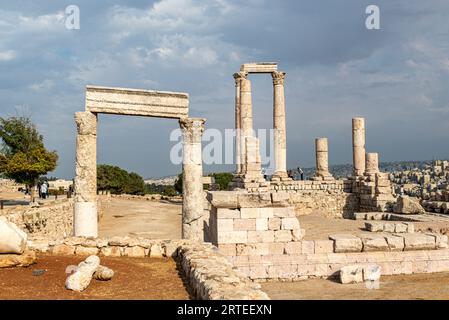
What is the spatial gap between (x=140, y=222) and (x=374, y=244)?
16020 mm

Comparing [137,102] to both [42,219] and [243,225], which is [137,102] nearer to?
[243,225]

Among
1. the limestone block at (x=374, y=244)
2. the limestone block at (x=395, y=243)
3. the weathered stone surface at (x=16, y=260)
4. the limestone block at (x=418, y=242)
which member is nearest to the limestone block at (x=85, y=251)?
the weathered stone surface at (x=16, y=260)

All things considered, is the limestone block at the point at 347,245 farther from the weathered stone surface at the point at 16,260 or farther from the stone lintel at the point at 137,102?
the weathered stone surface at the point at 16,260

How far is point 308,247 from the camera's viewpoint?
13016 mm

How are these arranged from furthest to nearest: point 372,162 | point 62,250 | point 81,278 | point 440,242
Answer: point 372,162
point 440,242
point 62,250
point 81,278

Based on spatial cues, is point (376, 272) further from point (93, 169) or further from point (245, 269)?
point (93, 169)

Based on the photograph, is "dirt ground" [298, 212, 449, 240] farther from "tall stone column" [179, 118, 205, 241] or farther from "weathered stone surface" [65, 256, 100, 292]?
"weathered stone surface" [65, 256, 100, 292]

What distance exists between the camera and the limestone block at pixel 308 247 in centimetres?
1299

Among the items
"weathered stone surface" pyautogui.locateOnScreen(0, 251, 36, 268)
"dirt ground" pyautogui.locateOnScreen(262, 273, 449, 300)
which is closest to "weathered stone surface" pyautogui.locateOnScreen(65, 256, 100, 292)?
"weathered stone surface" pyautogui.locateOnScreen(0, 251, 36, 268)

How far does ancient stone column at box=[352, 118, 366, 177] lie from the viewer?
99.3 feet

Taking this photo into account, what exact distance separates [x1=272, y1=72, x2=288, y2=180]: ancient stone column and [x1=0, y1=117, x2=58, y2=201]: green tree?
14192 millimetres

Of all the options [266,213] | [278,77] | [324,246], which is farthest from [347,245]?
[278,77]

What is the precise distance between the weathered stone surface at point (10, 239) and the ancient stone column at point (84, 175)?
447 cm

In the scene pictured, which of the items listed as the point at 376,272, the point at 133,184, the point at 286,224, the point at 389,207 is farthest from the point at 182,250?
the point at 133,184
